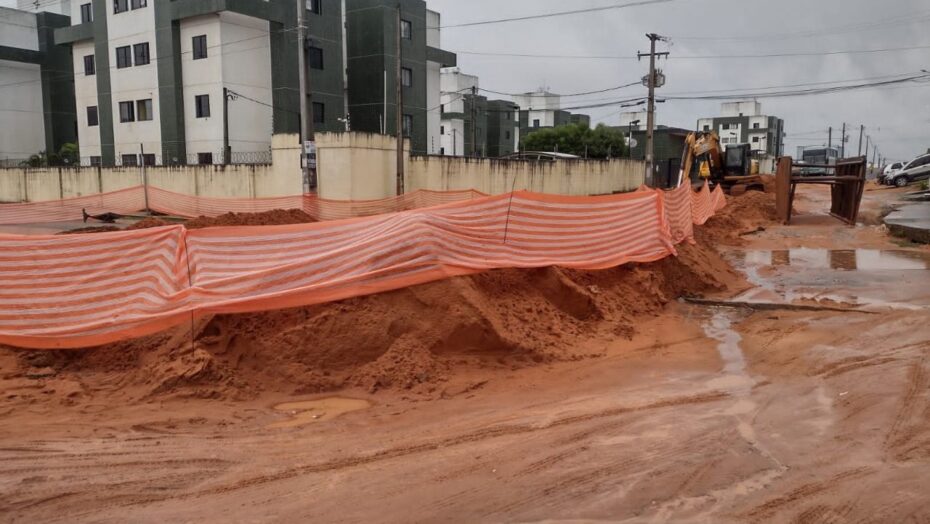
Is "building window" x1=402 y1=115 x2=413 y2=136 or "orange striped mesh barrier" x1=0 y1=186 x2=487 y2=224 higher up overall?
"building window" x1=402 y1=115 x2=413 y2=136

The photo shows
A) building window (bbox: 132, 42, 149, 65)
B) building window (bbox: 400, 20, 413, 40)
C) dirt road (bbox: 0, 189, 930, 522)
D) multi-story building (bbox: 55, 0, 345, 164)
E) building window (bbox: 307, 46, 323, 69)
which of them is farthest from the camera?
building window (bbox: 400, 20, 413, 40)

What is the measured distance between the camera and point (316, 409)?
5762 mm

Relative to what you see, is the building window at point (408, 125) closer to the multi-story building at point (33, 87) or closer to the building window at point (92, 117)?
the building window at point (92, 117)

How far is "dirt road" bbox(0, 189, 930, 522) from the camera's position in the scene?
3.90 metres

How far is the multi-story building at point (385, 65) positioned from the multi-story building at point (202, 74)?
235cm

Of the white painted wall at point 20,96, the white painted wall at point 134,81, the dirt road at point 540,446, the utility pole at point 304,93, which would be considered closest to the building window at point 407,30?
the white painted wall at point 134,81

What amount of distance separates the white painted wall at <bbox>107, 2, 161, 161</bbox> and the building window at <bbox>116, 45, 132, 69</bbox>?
21cm

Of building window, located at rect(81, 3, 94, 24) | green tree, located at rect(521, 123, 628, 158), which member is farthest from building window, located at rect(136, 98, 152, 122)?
green tree, located at rect(521, 123, 628, 158)

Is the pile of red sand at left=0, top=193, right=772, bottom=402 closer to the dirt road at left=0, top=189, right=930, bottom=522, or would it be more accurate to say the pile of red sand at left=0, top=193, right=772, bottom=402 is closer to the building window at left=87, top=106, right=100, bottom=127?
the dirt road at left=0, top=189, right=930, bottom=522

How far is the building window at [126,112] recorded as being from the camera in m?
37.4

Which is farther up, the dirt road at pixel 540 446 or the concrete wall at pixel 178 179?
the concrete wall at pixel 178 179

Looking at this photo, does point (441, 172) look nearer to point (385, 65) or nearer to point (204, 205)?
point (204, 205)

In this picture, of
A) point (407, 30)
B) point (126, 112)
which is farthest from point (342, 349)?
point (407, 30)

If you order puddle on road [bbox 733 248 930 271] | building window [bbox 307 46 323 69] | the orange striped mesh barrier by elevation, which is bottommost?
A: puddle on road [bbox 733 248 930 271]
